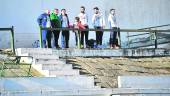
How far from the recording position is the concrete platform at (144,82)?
18.5 m

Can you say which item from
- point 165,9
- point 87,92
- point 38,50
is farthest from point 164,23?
point 87,92

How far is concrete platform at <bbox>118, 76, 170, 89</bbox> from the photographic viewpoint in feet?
60.6

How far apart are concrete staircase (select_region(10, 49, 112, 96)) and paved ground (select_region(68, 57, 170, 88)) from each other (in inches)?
20.8

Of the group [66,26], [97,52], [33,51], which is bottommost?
[97,52]

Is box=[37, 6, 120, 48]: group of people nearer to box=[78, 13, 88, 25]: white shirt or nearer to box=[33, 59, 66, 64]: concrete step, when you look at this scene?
box=[78, 13, 88, 25]: white shirt

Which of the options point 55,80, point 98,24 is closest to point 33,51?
point 55,80

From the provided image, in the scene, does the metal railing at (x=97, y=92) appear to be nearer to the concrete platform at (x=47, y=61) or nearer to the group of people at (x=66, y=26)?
the concrete platform at (x=47, y=61)

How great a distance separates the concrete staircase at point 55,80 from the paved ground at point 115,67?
53cm

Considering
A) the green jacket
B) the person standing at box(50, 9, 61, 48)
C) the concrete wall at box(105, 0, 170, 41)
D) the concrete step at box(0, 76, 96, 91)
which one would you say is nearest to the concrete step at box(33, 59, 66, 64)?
the concrete step at box(0, 76, 96, 91)

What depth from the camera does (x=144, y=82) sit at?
18828 mm

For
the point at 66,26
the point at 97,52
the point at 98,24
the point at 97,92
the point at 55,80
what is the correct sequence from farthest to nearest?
the point at 98,24
the point at 66,26
the point at 97,52
the point at 97,92
the point at 55,80

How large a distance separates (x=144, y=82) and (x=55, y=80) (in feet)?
9.12

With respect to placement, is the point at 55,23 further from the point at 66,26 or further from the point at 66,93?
the point at 66,93

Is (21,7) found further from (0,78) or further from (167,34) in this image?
(0,78)
